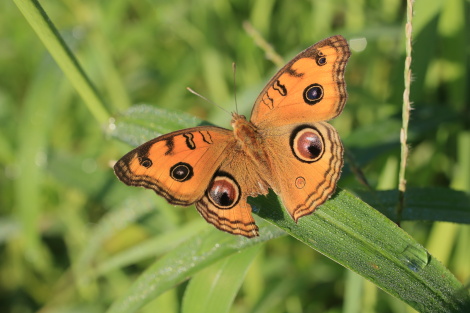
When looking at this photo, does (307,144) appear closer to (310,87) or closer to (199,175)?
(310,87)

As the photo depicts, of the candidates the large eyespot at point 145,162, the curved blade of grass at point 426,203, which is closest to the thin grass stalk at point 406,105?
the curved blade of grass at point 426,203

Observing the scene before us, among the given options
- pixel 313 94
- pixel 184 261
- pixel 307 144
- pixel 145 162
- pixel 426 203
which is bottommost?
pixel 426 203

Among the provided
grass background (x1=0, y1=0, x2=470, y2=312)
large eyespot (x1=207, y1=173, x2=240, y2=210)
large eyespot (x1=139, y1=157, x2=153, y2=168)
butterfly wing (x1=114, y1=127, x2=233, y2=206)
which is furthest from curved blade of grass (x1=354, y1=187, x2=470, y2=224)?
large eyespot (x1=139, y1=157, x2=153, y2=168)

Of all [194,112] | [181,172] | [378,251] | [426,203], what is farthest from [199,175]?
[194,112]

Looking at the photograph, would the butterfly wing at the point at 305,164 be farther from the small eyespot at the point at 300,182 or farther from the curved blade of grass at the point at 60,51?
the curved blade of grass at the point at 60,51

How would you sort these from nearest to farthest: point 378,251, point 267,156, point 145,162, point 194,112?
point 378,251 < point 145,162 < point 267,156 < point 194,112

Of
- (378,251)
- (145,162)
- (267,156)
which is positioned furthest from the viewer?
(267,156)
